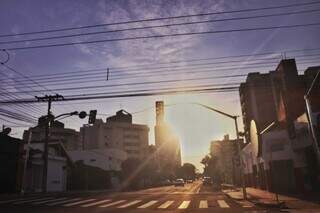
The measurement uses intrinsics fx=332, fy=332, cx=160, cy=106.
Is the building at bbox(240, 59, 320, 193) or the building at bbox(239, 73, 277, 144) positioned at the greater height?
the building at bbox(239, 73, 277, 144)

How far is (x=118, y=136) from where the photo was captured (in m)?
144

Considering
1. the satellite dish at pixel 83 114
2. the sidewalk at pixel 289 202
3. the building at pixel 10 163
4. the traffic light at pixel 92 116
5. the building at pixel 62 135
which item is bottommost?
the sidewalk at pixel 289 202

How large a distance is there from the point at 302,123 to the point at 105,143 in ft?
405

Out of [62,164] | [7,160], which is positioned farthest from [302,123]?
[62,164]

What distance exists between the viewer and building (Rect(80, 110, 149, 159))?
14050cm

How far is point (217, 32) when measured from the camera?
15.1 meters

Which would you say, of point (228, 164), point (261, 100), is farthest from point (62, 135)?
point (261, 100)

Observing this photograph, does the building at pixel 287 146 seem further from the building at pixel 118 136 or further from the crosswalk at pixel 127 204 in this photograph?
the building at pixel 118 136

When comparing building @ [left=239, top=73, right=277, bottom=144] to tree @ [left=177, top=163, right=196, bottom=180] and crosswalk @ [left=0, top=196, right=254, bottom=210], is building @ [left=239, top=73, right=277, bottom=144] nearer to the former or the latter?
crosswalk @ [left=0, top=196, right=254, bottom=210]

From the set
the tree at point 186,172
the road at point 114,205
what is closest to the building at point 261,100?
the road at point 114,205

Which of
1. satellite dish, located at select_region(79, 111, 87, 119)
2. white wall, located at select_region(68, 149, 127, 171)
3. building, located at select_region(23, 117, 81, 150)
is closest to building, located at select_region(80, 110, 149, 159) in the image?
building, located at select_region(23, 117, 81, 150)

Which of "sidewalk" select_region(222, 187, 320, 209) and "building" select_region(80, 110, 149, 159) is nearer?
"sidewalk" select_region(222, 187, 320, 209)

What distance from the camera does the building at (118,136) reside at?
140 m

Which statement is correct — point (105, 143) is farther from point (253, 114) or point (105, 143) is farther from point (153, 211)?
point (153, 211)
